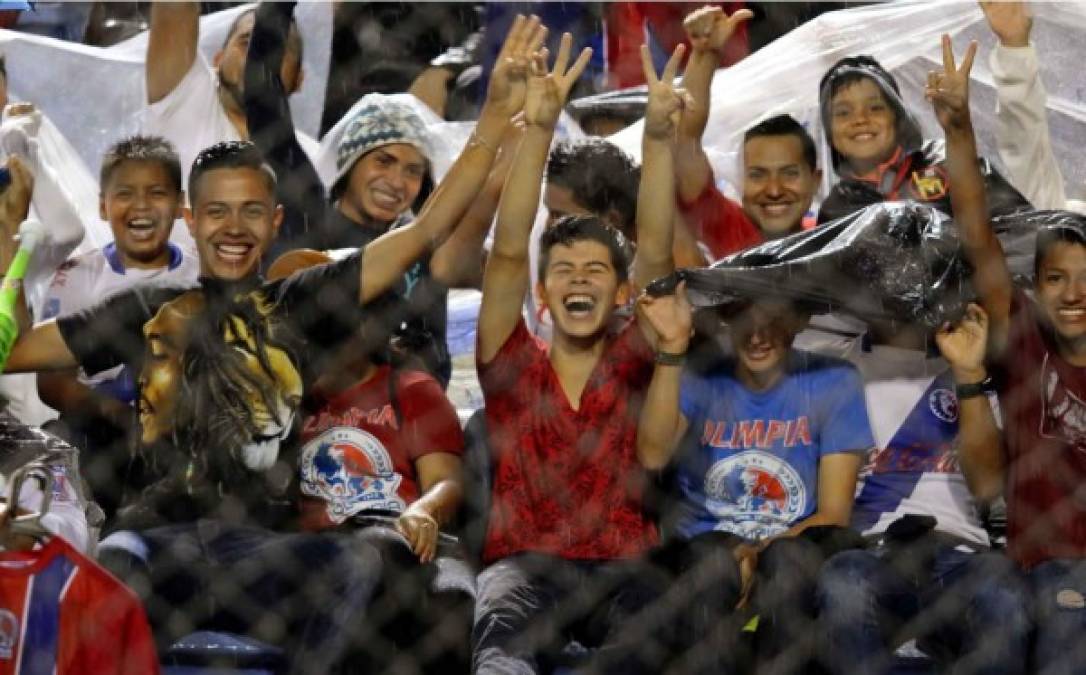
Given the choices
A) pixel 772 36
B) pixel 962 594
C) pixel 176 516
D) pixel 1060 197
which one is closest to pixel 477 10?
pixel 772 36

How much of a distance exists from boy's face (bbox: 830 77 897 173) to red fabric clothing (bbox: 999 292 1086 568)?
1.35 feet

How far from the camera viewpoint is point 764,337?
2.76 metres

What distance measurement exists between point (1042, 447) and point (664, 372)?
0.53 m

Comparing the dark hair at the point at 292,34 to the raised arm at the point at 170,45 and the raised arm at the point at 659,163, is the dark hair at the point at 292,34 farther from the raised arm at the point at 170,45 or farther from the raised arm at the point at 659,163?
the raised arm at the point at 659,163

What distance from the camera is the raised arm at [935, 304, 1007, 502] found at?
8.68 ft

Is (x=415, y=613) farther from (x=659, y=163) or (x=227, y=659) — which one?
(x=659, y=163)

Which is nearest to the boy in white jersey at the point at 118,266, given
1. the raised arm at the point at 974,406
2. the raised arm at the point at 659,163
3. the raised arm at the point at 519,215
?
the raised arm at the point at 519,215

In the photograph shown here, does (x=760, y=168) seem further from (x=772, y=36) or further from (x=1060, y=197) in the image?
(x=772, y=36)

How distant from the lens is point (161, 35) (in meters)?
3.36

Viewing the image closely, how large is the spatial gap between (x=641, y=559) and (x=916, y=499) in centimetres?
43

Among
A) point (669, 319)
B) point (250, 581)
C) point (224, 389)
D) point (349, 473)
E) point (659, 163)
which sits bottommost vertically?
point (250, 581)

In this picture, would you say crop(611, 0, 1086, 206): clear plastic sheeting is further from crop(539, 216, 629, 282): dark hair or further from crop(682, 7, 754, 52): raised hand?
crop(539, 216, 629, 282): dark hair

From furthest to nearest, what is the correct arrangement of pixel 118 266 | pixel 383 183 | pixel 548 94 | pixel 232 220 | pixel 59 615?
pixel 383 183
pixel 118 266
pixel 232 220
pixel 548 94
pixel 59 615

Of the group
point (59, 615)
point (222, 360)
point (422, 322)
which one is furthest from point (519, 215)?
point (59, 615)
